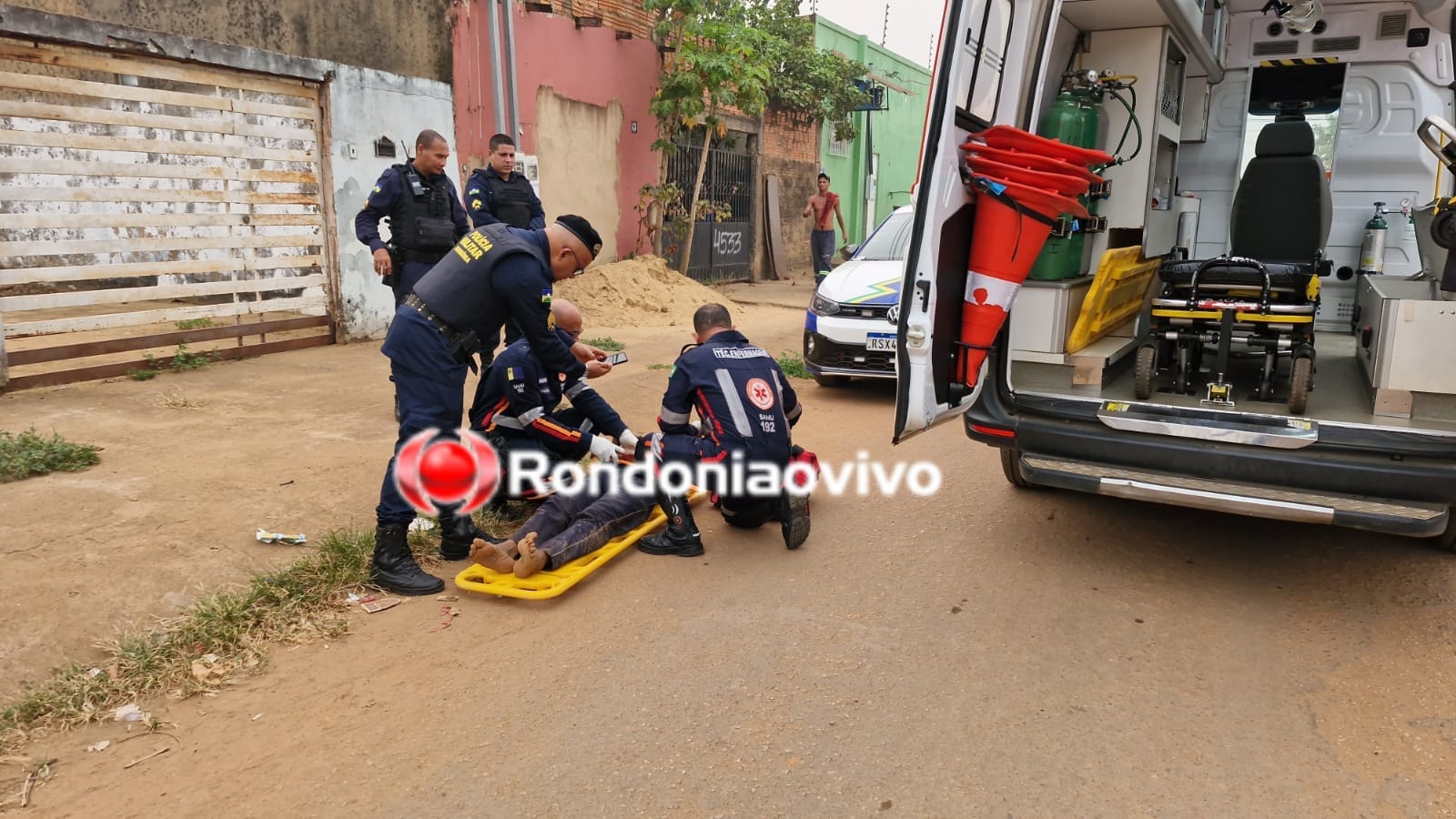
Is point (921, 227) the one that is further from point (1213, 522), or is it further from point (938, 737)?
point (1213, 522)

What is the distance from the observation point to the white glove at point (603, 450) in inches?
176

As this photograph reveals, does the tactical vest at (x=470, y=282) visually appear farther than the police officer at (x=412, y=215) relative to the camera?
A: No

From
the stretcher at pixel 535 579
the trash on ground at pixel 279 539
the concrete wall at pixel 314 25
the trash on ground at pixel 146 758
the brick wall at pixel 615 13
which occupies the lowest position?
the trash on ground at pixel 146 758

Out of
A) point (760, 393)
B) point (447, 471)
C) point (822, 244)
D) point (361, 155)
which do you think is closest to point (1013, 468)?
point (760, 393)

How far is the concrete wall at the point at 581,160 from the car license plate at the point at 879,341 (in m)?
5.71

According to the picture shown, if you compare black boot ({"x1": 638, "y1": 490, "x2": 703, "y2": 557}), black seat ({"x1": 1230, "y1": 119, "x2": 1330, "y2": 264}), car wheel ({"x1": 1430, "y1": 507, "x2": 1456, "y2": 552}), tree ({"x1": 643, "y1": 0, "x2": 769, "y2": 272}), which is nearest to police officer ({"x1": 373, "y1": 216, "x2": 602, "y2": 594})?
black boot ({"x1": 638, "y1": 490, "x2": 703, "y2": 557})

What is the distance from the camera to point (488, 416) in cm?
453

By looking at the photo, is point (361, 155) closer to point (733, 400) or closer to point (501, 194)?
point (501, 194)

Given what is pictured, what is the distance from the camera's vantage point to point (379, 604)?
12.1 feet

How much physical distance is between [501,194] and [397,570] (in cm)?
420

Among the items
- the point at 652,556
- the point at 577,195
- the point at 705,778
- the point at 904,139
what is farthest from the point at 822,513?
the point at 904,139

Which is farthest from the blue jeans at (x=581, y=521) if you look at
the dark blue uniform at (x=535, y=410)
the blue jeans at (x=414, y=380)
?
the blue jeans at (x=414, y=380)

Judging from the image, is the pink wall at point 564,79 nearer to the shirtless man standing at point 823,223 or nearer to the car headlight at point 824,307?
the shirtless man standing at point 823,223

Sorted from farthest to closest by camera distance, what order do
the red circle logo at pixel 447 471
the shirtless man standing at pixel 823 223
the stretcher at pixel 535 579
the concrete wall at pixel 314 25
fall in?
the shirtless man standing at pixel 823 223, the concrete wall at pixel 314 25, the red circle logo at pixel 447 471, the stretcher at pixel 535 579
